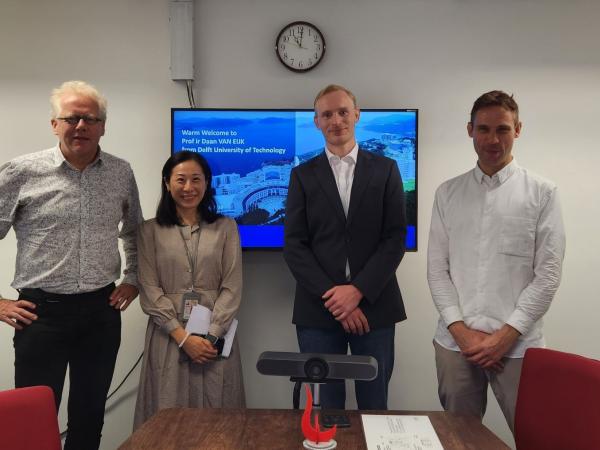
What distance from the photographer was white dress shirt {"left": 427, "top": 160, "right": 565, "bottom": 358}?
200 cm

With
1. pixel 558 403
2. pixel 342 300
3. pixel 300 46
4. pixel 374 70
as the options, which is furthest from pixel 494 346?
pixel 300 46

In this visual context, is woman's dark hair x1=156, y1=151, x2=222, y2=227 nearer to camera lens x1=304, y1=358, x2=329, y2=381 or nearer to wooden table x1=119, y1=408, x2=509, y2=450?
wooden table x1=119, y1=408, x2=509, y2=450

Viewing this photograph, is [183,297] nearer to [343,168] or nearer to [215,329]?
[215,329]

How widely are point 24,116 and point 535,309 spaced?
9.57ft

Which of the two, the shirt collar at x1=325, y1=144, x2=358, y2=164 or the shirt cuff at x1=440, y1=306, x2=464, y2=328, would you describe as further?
the shirt collar at x1=325, y1=144, x2=358, y2=164

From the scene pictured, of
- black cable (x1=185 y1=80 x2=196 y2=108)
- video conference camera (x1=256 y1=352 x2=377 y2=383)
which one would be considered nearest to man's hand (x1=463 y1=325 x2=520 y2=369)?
video conference camera (x1=256 y1=352 x2=377 y2=383)

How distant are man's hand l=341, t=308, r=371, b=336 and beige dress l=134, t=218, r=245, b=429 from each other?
57 cm

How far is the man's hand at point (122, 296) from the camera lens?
2305 millimetres

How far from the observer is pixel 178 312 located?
245 centimetres

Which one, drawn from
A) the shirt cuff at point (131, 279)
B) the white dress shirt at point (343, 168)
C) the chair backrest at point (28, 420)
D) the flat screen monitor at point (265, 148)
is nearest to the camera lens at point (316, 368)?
the chair backrest at point (28, 420)

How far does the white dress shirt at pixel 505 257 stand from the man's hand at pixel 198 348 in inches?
40.0

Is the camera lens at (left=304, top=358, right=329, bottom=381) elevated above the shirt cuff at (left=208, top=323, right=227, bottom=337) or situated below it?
above

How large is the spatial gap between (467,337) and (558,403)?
0.54 metres

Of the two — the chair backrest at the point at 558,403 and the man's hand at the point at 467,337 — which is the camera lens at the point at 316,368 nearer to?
the chair backrest at the point at 558,403
